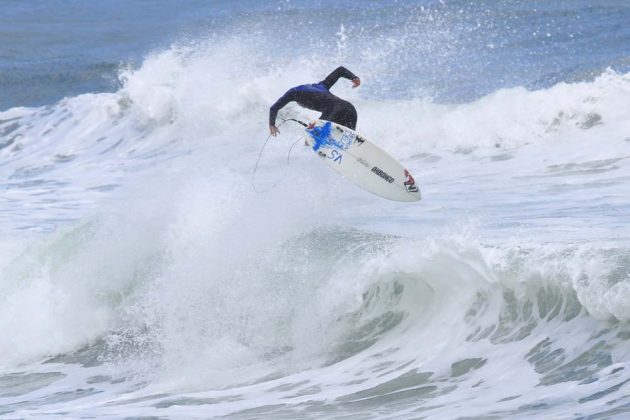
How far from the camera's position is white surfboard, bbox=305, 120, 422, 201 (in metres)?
10.0

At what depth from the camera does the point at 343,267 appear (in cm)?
962

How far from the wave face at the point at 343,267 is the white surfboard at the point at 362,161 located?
0.59 metres

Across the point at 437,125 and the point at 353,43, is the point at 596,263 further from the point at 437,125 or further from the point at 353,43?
the point at 353,43

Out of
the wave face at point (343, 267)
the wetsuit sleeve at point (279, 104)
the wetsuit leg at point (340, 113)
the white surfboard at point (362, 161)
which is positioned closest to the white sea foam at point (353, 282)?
the wave face at point (343, 267)

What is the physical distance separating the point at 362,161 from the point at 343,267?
1.15 metres

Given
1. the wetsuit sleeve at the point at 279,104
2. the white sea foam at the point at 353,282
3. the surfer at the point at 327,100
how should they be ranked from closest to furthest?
the white sea foam at the point at 353,282 < the wetsuit sleeve at the point at 279,104 < the surfer at the point at 327,100

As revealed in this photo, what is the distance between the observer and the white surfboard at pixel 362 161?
10.0 meters

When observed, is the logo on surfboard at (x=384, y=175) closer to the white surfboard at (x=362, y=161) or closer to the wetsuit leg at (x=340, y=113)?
the white surfboard at (x=362, y=161)

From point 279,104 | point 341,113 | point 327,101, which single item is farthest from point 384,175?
point 279,104

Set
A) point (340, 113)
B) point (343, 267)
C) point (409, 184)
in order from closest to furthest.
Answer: point (343, 267), point (409, 184), point (340, 113)

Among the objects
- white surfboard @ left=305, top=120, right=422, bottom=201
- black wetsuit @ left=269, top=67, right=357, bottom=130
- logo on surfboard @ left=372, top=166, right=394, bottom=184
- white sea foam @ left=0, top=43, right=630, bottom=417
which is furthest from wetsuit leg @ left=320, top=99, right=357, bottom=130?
white sea foam @ left=0, top=43, right=630, bottom=417

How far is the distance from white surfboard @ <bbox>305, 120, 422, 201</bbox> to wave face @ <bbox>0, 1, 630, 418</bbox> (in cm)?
59

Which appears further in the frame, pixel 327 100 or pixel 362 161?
pixel 327 100

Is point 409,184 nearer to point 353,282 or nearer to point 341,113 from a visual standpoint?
point 341,113
